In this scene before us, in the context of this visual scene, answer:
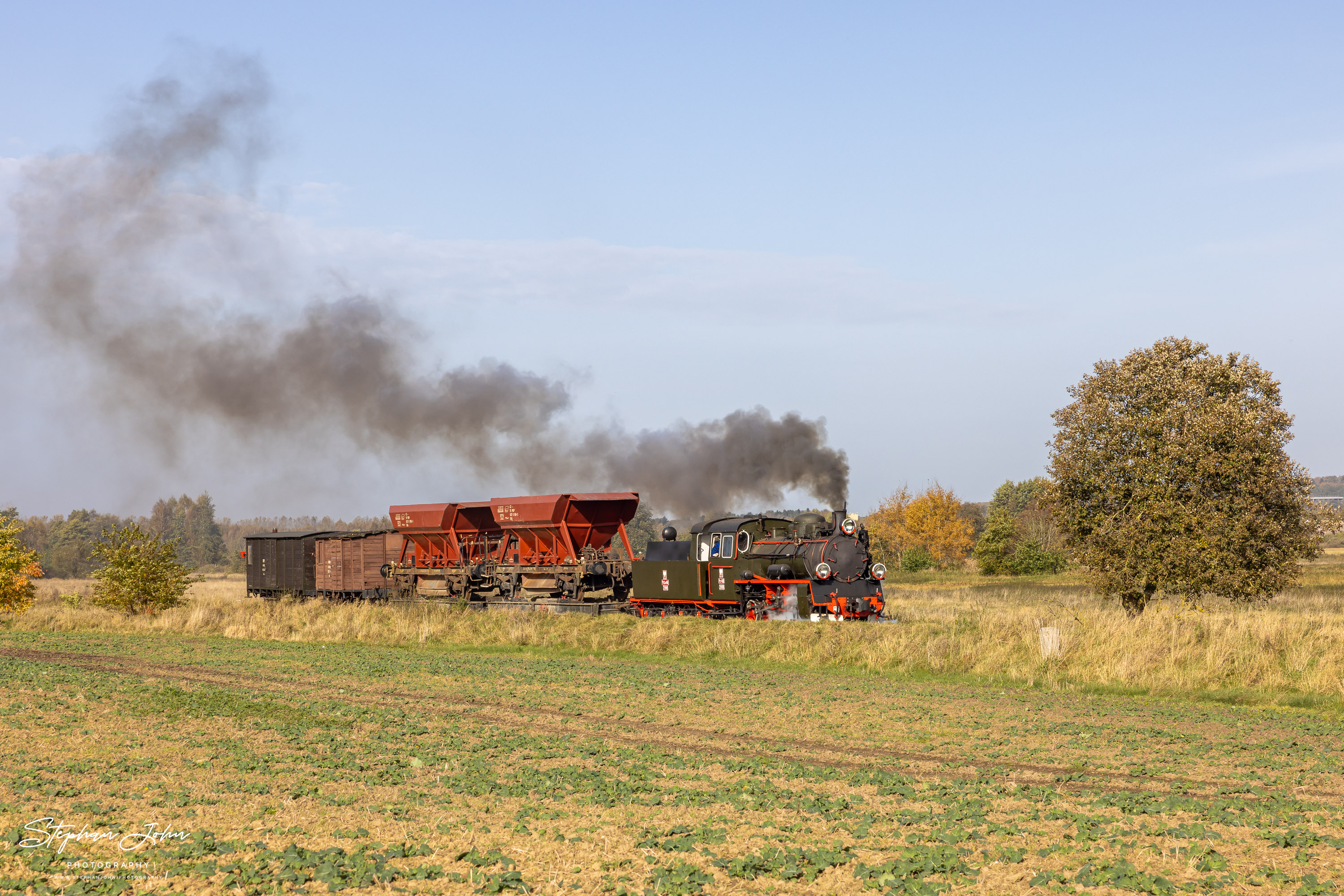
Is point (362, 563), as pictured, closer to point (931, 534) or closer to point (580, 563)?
point (580, 563)

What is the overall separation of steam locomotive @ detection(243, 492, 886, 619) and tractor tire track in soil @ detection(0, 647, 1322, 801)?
12589 millimetres

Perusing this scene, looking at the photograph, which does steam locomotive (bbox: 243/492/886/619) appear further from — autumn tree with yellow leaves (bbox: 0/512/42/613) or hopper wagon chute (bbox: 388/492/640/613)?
autumn tree with yellow leaves (bbox: 0/512/42/613)

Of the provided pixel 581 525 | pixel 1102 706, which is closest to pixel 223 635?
pixel 581 525

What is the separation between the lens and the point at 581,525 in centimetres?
3588

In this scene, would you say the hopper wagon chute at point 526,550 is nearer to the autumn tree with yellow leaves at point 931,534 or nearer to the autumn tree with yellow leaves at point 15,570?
the autumn tree with yellow leaves at point 15,570

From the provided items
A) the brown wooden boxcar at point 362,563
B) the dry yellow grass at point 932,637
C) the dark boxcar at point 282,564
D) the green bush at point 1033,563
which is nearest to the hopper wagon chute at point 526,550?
the brown wooden boxcar at point 362,563

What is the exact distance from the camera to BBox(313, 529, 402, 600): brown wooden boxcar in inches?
1695

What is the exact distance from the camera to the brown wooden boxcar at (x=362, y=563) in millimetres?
43062

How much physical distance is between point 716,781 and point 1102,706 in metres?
8.82

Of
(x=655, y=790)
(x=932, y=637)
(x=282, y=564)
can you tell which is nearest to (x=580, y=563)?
(x=932, y=637)

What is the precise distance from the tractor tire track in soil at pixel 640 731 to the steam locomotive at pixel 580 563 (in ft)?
41.3

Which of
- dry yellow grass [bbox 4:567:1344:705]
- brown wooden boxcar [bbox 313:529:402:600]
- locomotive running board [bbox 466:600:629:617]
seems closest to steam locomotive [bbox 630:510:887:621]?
locomotive running board [bbox 466:600:629:617]

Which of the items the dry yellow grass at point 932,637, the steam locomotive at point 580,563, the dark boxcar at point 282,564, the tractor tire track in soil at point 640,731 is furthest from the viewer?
the dark boxcar at point 282,564

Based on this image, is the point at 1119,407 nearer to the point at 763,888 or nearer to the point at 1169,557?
the point at 1169,557
